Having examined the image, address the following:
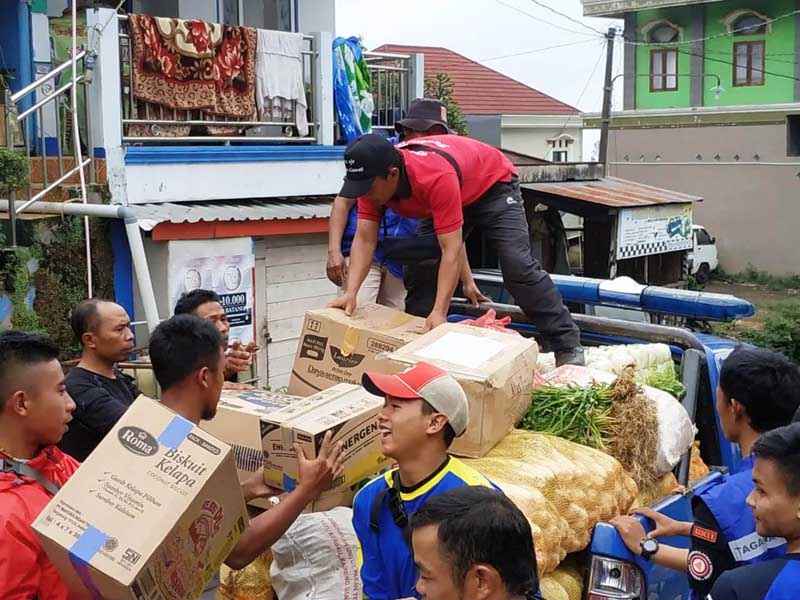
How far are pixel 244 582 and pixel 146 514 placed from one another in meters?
1.16

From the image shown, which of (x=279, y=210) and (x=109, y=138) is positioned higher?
(x=109, y=138)

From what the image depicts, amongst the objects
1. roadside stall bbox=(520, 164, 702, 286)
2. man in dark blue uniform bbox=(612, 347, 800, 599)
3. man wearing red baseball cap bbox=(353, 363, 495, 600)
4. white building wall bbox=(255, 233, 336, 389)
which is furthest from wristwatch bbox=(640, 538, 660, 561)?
roadside stall bbox=(520, 164, 702, 286)

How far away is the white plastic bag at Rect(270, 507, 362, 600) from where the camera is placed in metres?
3.39

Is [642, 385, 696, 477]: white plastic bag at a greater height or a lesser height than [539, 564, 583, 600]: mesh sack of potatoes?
greater

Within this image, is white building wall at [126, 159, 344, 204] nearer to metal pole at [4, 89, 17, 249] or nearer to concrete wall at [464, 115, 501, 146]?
metal pole at [4, 89, 17, 249]

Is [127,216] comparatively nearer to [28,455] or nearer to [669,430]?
[669,430]

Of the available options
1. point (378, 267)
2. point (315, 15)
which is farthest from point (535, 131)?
point (378, 267)

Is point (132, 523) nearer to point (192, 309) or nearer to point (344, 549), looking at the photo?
point (344, 549)

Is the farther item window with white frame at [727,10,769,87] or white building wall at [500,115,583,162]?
white building wall at [500,115,583,162]

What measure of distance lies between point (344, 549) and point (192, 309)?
54.4 inches

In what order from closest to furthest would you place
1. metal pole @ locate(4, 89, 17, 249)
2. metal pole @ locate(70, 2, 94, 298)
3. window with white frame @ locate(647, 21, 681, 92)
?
metal pole @ locate(4, 89, 17, 249), metal pole @ locate(70, 2, 94, 298), window with white frame @ locate(647, 21, 681, 92)

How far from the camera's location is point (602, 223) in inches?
644

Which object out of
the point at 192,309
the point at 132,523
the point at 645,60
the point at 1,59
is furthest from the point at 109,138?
the point at 645,60

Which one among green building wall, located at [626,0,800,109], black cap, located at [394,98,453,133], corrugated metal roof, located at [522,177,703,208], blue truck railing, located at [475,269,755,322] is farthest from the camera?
green building wall, located at [626,0,800,109]
